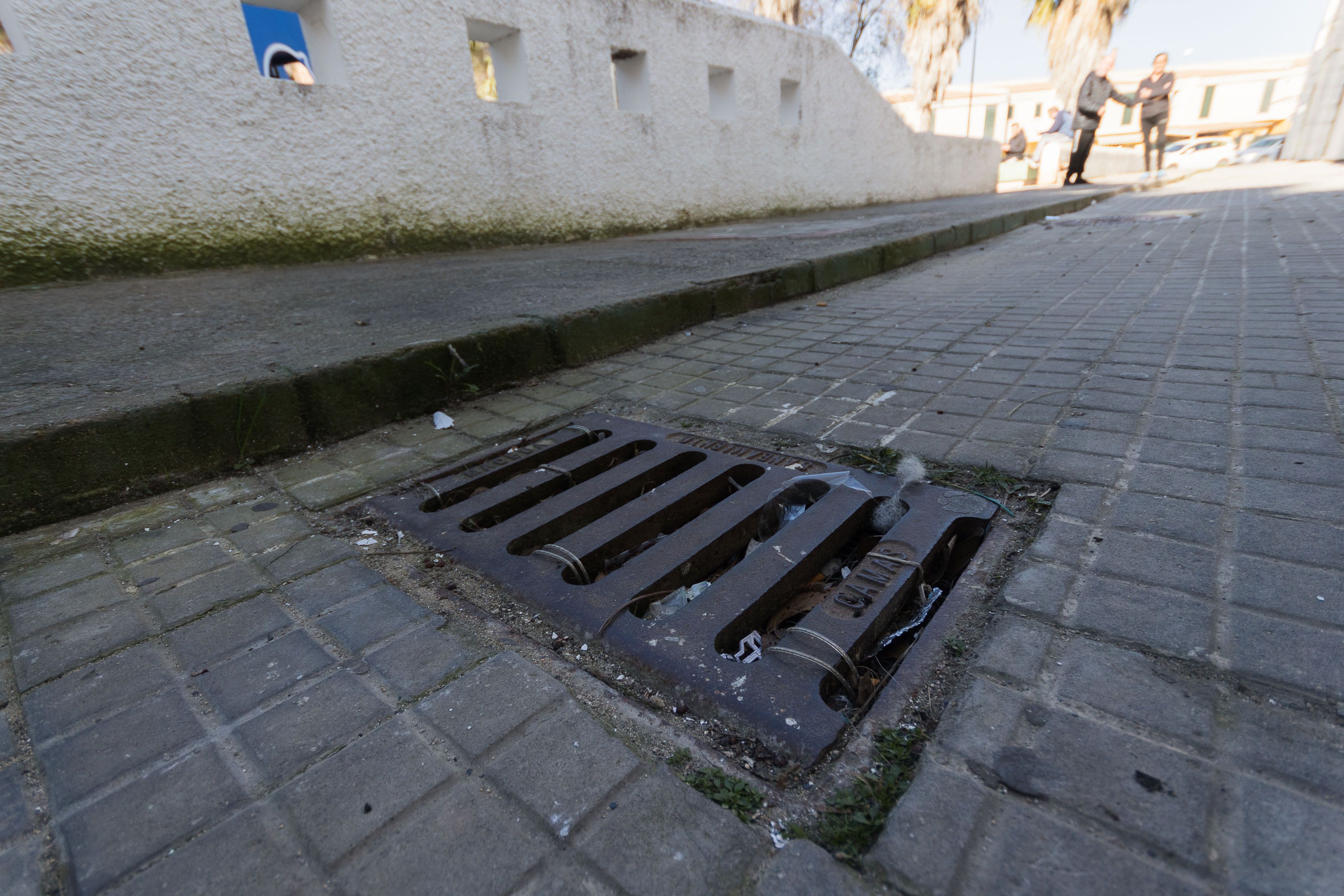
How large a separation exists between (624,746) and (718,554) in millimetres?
606

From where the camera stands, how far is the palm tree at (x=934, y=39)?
17406 mm

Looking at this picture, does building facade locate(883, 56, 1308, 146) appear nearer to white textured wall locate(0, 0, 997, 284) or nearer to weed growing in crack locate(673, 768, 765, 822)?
white textured wall locate(0, 0, 997, 284)

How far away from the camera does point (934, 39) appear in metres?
17.7

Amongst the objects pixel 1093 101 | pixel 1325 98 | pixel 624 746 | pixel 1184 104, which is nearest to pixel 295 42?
pixel 624 746

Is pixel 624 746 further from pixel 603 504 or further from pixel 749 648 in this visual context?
pixel 603 504

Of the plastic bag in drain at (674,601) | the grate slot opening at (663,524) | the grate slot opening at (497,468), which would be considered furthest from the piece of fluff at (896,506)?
the grate slot opening at (497,468)

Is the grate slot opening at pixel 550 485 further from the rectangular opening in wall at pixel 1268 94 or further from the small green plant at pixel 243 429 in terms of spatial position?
the rectangular opening in wall at pixel 1268 94

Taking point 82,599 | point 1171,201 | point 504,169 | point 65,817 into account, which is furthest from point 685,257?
point 1171,201

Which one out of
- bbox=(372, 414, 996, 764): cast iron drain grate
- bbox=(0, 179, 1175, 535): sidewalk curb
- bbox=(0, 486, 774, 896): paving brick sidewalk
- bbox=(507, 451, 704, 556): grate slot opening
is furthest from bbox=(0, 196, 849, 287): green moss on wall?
bbox=(507, 451, 704, 556): grate slot opening

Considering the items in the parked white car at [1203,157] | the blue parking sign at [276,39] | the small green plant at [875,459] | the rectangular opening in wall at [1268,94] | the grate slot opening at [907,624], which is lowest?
the grate slot opening at [907,624]

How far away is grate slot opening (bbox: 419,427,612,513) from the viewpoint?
1.84 metres

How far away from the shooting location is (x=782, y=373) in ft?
8.77

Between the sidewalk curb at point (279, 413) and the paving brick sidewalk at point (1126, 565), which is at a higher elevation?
the sidewalk curb at point (279, 413)

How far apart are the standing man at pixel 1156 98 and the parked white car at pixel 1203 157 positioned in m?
4.41
